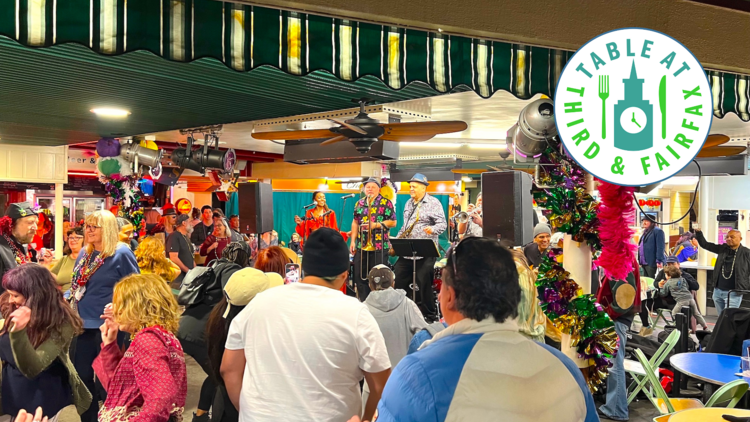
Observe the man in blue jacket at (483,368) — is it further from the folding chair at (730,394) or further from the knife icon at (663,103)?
the folding chair at (730,394)

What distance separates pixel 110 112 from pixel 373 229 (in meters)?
4.02

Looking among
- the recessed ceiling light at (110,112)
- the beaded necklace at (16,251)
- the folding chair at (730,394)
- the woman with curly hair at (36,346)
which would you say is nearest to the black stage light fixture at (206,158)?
the recessed ceiling light at (110,112)

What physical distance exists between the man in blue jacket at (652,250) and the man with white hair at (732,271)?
2.53 feet

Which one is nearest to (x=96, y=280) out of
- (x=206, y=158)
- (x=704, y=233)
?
(x=206, y=158)

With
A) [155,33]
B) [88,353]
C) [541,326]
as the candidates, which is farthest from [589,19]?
[88,353]

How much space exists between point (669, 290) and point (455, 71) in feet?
19.5

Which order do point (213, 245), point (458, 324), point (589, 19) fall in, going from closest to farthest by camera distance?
point (458, 324) < point (589, 19) < point (213, 245)

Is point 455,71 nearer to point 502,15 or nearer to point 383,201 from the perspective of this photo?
A: point 502,15

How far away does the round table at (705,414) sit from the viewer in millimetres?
2703

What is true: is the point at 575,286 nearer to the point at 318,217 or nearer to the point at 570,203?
the point at 570,203

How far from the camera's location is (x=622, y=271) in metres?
2.94

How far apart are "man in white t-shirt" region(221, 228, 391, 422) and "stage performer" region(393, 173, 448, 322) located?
581 centimetres

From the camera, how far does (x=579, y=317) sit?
3.01 metres

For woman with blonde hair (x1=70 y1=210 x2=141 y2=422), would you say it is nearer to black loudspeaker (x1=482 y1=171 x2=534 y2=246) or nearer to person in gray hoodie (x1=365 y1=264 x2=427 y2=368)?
person in gray hoodie (x1=365 y1=264 x2=427 y2=368)
